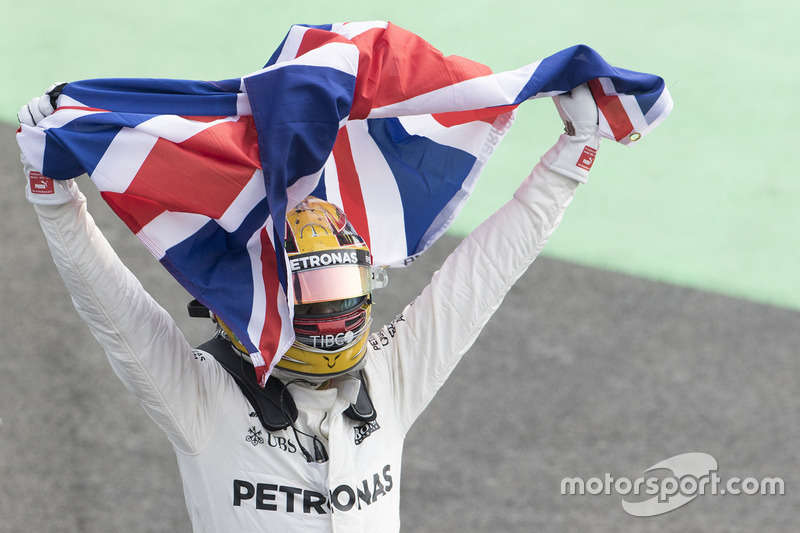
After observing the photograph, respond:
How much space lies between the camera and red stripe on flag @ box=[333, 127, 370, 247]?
2869 millimetres

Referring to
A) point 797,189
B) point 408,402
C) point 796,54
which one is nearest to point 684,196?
point 797,189

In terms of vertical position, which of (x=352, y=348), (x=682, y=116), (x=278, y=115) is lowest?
(x=682, y=116)

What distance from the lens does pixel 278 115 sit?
235 centimetres

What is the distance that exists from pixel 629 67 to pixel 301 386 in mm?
4786

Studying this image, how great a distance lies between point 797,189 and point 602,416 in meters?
2.31

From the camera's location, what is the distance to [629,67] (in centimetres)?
677

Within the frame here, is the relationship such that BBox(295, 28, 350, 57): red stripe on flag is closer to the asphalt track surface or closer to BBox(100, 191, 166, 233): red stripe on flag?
BBox(100, 191, 166, 233): red stripe on flag

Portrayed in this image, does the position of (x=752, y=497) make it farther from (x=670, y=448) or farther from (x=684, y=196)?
(x=684, y=196)

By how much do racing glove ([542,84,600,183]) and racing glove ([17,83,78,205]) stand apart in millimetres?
1200

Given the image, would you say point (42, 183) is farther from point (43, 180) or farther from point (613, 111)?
point (613, 111)

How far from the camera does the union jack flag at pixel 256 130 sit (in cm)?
231

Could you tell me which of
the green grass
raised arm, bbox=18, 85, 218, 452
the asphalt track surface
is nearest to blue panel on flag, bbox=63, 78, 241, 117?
raised arm, bbox=18, 85, 218, 452

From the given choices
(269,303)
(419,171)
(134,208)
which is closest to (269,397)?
(269,303)

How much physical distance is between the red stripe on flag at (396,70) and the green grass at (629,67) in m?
2.97
